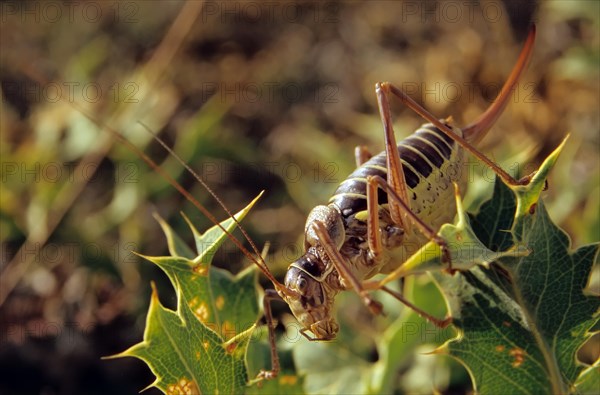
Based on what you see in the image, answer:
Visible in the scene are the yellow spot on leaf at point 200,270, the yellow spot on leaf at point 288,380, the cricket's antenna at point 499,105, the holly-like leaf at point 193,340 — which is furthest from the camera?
the cricket's antenna at point 499,105

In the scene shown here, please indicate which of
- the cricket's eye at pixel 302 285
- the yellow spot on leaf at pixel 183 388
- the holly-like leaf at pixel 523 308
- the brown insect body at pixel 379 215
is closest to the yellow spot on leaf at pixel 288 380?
the brown insect body at pixel 379 215

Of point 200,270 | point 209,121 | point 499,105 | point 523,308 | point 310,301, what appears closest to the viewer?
point 523,308

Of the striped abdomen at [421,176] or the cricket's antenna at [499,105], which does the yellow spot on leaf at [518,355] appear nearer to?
the striped abdomen at [421,176]

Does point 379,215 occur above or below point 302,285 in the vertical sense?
above

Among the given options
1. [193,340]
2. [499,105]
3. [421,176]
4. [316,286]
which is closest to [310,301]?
[316,286]

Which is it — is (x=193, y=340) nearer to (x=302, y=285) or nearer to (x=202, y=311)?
(x=202, y=311)

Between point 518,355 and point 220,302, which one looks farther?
point 220,302

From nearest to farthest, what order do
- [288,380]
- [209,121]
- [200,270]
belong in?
[200,270] < [288,380] < [209,121]
